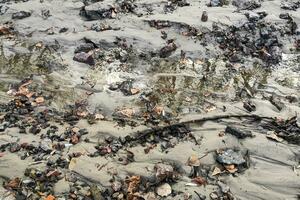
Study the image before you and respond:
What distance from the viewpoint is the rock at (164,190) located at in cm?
448

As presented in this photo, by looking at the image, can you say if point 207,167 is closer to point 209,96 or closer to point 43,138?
point 209,96

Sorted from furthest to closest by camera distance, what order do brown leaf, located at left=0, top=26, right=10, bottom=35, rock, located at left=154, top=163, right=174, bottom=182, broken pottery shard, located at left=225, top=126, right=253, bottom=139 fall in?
brown leaf, located at left=0, top=26, right=10, bottom=35
broken pottery shard, located at left=225, top=126, right=253, bottom=139
rock, located at left=154, top=163, right=174, bottom=182

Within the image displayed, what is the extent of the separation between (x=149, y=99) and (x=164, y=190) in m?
1.53

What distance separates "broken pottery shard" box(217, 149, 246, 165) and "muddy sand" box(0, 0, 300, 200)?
15 mm

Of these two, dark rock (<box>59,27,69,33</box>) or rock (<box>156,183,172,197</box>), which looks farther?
dark rock (<box>59,27,69,33</box>)

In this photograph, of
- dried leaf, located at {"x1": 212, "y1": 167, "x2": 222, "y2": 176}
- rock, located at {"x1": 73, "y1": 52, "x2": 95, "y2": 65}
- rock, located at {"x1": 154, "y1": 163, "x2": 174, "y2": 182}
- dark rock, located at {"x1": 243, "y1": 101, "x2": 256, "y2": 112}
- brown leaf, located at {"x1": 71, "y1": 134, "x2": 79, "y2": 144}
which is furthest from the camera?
rock, located at {"x1": 73, "y1": 52, "x2": 95, "y2": 65}

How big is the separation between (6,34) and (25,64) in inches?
35.5

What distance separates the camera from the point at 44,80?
6027 mm

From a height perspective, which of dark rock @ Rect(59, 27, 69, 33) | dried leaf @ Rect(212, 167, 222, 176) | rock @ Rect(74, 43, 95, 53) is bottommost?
dried leaf @ Rect(212, 167, 222, 176)

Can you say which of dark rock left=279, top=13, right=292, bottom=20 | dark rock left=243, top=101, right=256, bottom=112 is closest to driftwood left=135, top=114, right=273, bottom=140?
dark rock left=243, top=101, right=256, bottom=112

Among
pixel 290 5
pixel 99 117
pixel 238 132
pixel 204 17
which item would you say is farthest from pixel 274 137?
pixel 290 5

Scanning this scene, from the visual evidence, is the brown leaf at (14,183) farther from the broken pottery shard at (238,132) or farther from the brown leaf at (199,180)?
the broken pottery shard at (238,132)

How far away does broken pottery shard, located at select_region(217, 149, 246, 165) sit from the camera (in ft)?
15.6

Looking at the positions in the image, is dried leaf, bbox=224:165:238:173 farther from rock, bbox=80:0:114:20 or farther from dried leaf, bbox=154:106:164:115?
rock, bbox=80:0:114:20
